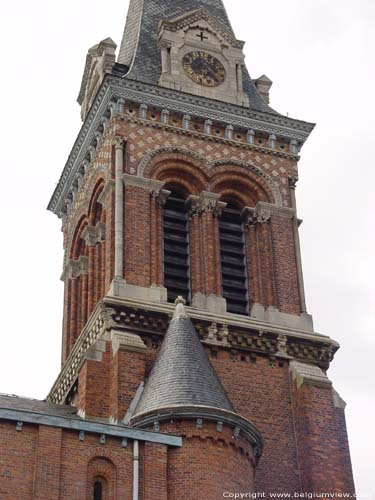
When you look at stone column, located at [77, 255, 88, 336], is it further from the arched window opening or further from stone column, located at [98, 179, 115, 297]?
the arched window opening

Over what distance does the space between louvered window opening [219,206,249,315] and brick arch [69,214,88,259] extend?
224 inches

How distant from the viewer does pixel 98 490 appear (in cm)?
3278

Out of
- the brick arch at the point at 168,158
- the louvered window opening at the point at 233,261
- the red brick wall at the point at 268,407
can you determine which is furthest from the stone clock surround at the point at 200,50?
the red brick wall at the point at 268,407

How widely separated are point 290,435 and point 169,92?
13.7 meters

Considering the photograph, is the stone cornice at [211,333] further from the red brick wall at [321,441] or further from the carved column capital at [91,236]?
the carved column capital at [91,236]

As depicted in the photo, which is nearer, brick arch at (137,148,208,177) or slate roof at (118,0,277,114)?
brick arch at (137,148,208,177)

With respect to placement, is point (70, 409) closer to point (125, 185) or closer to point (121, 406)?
point (121, 406)

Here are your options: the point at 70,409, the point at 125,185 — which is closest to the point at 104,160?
the point at 125,185

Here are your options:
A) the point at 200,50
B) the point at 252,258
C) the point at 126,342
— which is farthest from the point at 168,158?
the point at 126,342

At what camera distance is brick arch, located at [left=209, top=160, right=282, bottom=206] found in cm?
4588

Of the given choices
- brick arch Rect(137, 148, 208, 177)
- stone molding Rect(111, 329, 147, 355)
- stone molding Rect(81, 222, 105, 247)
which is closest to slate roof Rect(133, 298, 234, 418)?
stone molding Rect(111, 329, 147, 355)

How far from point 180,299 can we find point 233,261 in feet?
16.5

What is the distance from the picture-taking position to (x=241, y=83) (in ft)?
161

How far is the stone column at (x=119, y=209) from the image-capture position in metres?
41.5
